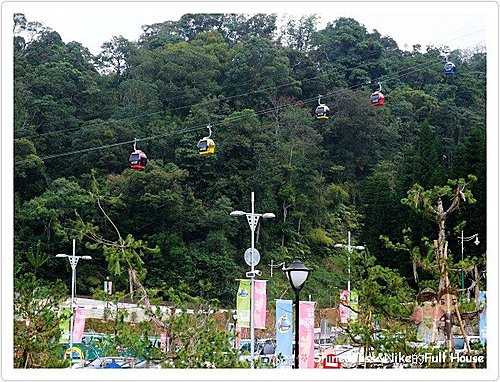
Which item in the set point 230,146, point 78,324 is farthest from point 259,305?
point 230,146

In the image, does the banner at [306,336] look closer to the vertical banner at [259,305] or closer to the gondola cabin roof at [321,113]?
the vertical banner at [259,305]

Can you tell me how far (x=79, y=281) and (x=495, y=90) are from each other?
16910mm

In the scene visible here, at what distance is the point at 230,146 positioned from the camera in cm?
2370

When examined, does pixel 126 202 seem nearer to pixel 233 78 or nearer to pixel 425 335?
pixel 233 78

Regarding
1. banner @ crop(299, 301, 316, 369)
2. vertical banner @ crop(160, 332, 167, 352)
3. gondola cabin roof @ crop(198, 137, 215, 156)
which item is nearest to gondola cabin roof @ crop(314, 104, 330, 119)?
gondola cabin roof @ crop(198, 137, 215, 156)

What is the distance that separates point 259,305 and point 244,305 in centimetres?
42

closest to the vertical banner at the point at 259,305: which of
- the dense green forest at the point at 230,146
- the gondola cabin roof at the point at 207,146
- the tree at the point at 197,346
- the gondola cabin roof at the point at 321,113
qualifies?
the tree at the point at 197,346

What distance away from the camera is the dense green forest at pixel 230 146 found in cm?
2125

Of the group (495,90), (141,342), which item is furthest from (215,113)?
(495,90)

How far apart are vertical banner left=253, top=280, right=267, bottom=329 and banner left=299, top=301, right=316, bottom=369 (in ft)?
5.71

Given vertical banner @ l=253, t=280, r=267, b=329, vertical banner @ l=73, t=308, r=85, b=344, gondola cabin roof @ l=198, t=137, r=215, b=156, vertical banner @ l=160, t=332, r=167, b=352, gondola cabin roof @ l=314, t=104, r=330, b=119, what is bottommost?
vertical banner @ l=73, t=308, r=85, b=344

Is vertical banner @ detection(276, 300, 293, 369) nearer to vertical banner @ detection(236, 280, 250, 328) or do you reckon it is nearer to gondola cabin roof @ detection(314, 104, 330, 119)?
vertical banner @ detection(236, 280, 250, 328)

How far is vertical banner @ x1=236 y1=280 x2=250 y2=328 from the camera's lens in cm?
973

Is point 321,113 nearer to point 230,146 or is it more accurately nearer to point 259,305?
point 259,305
